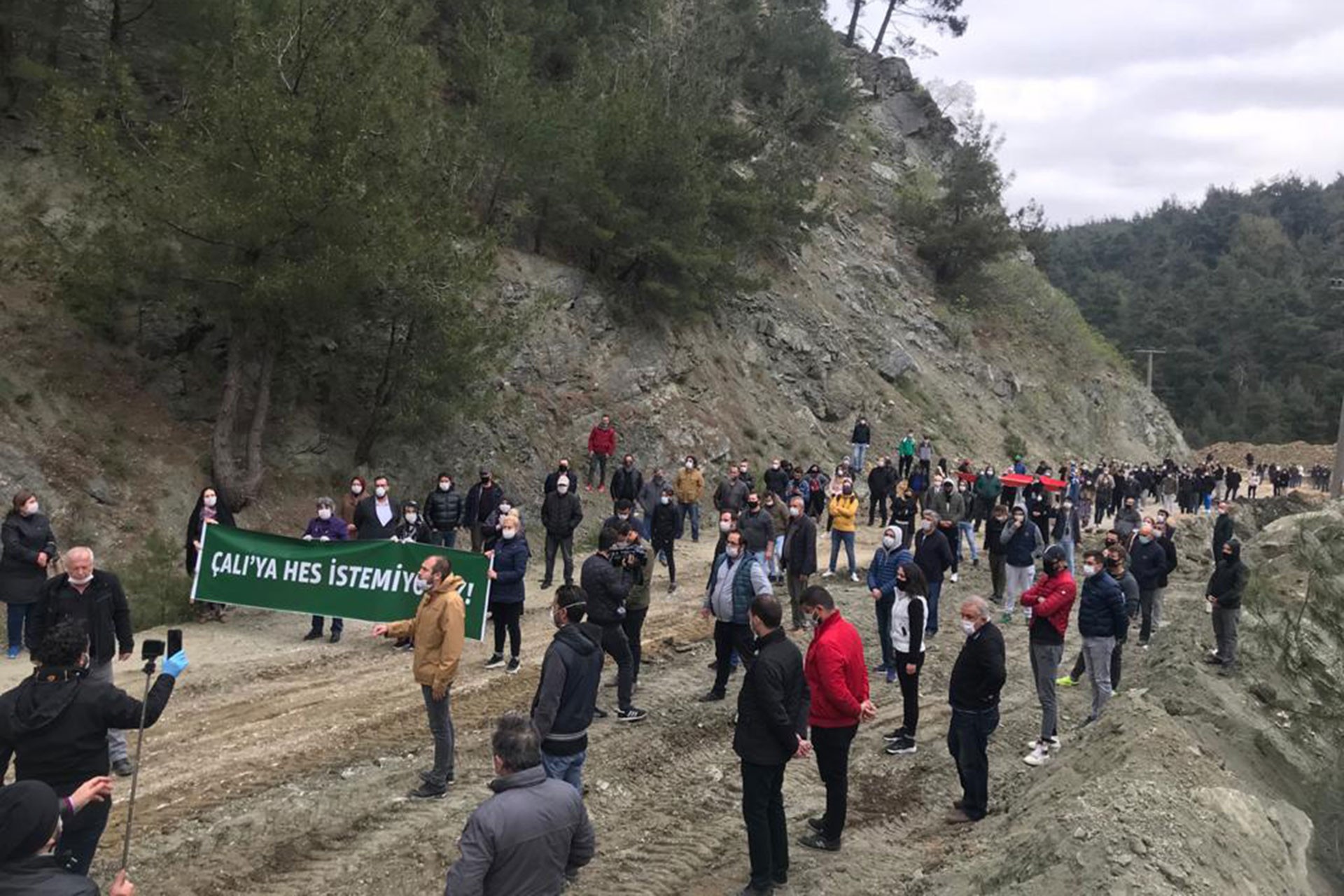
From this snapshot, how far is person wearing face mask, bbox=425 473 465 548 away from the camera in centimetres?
1546

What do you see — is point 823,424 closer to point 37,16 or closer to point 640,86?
point 640,86

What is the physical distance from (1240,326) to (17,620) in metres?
95.0

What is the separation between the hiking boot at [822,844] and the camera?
7078mm

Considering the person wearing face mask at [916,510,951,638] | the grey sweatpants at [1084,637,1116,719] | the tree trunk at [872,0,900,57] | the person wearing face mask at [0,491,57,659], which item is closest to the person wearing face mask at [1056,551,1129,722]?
the grey sweatpants at [1084,637,1116,719]

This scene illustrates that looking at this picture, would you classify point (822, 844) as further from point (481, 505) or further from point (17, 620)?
point (481, 505)

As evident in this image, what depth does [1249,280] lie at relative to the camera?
91375mm

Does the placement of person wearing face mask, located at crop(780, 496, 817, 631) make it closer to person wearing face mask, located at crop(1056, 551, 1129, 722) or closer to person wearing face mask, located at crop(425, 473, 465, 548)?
person wearing face mask, located at crop(1056, 551, 1129, 722)

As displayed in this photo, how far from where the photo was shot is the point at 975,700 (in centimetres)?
757

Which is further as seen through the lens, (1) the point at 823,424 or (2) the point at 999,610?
(1) the point at 823,424

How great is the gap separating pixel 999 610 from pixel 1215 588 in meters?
3.37

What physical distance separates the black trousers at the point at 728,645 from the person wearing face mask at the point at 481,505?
6405 millimetres

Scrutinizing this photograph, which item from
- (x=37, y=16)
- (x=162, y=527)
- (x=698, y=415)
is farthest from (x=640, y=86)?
(x=162, y=527)

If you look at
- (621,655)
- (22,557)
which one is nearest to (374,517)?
(22,557)

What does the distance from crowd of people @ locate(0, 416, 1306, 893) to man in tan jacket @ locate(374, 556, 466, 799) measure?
2 centimetres
